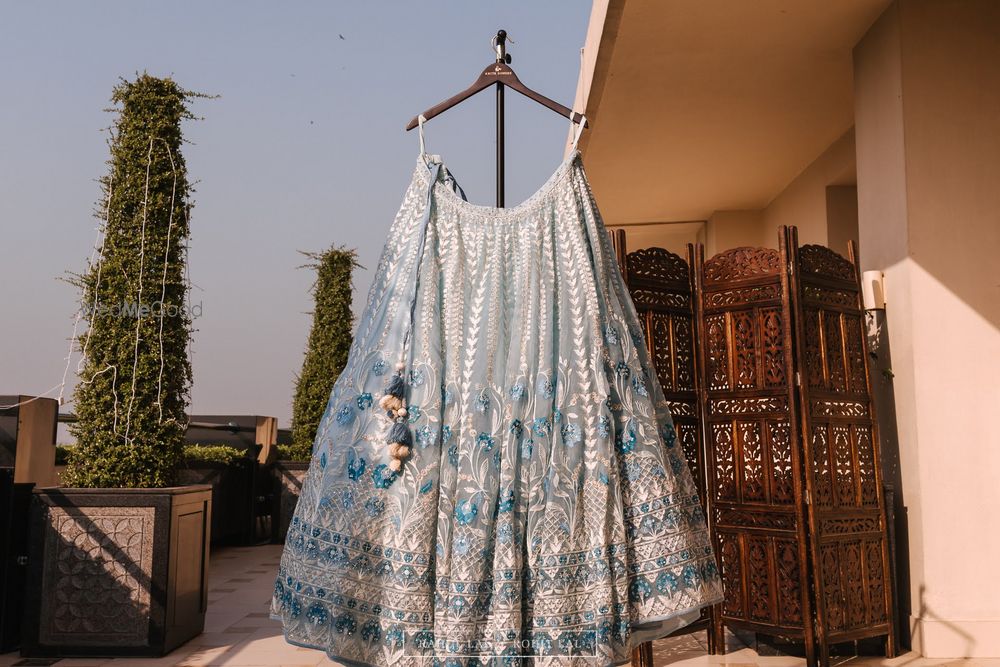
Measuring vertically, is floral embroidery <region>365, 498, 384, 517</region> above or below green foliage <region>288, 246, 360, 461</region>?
below

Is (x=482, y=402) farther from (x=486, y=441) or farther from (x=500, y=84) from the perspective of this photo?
(x=500, y=84)

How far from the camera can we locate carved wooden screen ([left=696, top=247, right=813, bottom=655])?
11.3ft

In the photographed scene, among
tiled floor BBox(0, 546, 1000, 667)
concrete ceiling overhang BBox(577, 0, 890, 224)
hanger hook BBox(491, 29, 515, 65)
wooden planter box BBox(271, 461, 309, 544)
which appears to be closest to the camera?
hanger hook BBox(491, 29, 515, 65)

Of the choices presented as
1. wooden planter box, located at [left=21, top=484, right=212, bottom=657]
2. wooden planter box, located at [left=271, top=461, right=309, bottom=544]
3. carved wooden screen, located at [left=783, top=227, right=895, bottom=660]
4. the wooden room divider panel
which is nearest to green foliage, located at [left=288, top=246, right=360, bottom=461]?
wooden planter box, located at [left=271, top=461, right=309, bottom=544]

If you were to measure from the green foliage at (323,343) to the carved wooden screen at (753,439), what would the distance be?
497 centimetres

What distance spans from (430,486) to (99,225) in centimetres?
277

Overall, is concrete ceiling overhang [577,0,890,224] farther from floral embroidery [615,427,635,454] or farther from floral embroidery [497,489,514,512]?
floral embroidery [497,489,514,512]

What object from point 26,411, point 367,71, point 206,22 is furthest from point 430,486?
point 206,22

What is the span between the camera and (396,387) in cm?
177

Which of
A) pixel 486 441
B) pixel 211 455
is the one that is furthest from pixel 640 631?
pixel 211 455

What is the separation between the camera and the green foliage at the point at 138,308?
3627 mm

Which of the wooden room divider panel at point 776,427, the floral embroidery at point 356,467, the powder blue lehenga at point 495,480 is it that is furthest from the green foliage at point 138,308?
the floral embroidery at point 356,467

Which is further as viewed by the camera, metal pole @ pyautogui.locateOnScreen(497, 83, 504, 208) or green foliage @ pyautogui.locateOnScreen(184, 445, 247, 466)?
green foliage @ pyautogui.locateOnScreen(184, 445, 247, 466)

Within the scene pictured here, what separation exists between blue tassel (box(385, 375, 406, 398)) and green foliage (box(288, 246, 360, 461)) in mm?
6320
